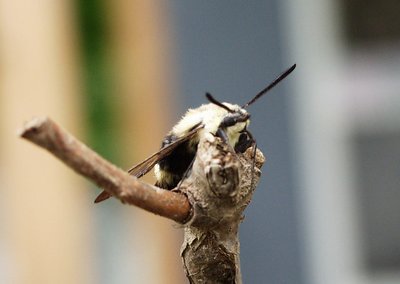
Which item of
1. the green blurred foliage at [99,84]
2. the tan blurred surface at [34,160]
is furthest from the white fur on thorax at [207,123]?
the green blurred foliage at [99,84]

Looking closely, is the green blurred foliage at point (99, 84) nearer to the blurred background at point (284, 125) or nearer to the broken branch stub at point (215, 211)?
the blurred background at point (284, 125)

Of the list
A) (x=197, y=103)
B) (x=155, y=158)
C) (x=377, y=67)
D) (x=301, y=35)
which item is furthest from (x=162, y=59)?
(x=155, y=158)

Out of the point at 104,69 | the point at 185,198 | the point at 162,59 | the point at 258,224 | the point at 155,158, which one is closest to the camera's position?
the point at 185,198

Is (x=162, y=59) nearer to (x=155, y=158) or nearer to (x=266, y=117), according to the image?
(x=266, y=117)

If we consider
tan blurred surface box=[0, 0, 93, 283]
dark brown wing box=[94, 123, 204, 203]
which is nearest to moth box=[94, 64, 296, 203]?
dark brown wing box=[94, 123, 204, 203]

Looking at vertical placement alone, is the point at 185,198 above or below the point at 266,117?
above

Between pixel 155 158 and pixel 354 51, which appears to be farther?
pixel 354 51
